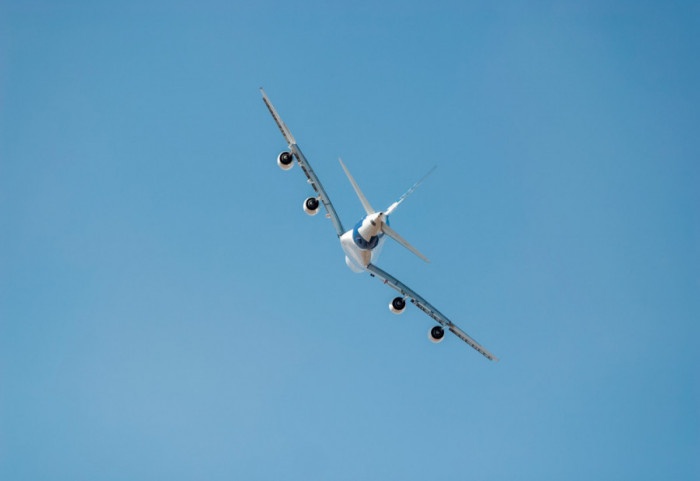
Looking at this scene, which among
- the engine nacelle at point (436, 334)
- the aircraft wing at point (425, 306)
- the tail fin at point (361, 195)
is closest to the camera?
the tail fin at point (361, 195)

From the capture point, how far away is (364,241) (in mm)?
44281

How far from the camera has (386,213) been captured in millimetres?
43000

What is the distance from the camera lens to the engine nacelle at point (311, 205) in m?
47.7

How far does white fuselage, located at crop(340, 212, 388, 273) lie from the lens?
141 feet

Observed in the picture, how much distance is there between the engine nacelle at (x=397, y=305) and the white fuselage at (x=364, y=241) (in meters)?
4.85

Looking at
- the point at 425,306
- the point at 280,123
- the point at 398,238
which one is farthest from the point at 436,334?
the point at 280,123

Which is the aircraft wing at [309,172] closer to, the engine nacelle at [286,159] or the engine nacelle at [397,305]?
the engine nacelle at [286,159]

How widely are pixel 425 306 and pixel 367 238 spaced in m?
12.1

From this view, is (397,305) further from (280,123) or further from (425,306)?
(280,123)

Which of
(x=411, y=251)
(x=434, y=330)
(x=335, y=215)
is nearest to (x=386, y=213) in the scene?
(x=411, y=251)

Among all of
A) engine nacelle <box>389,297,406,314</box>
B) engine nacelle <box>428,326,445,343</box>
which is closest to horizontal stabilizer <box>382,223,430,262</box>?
engine nacelle <box>389,297,406,314</box>

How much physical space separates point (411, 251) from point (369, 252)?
159 inches

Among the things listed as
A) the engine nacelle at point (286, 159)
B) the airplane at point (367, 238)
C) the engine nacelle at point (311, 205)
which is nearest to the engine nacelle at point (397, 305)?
the airplane at point (367, 238)

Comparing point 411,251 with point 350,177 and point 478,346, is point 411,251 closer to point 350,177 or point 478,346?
point 350,177
